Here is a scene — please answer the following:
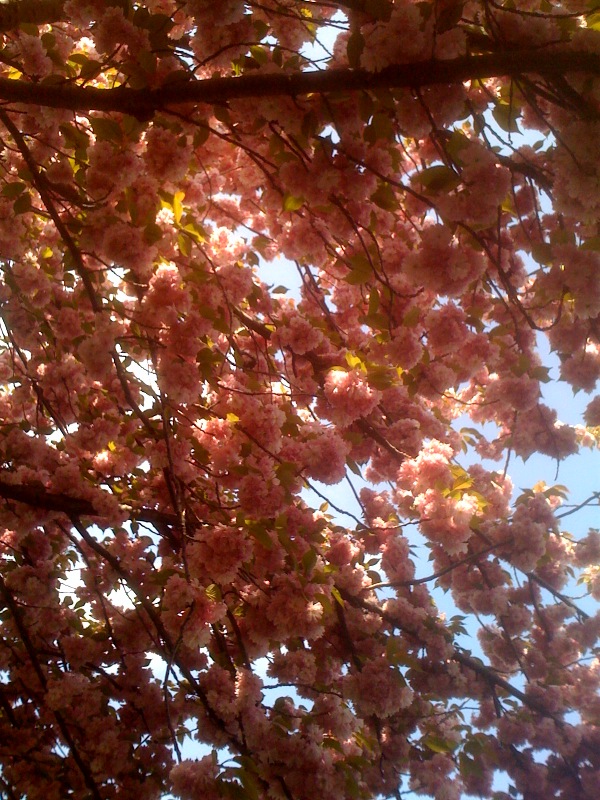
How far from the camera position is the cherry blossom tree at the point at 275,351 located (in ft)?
6.04

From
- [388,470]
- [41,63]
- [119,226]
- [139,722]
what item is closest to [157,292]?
[119,226]

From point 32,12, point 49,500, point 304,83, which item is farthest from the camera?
point 49,500

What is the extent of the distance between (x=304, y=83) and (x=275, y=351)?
1.44 metres

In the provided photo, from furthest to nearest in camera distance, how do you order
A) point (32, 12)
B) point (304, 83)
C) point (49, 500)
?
1. point (49, 500)
2. point (32, 12)
3. point (304, 83)

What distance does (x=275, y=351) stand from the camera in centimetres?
298

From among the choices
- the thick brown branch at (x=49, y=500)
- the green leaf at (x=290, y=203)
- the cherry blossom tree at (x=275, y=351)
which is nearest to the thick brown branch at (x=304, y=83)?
the cherry blossom tree at (x=275, y=351)

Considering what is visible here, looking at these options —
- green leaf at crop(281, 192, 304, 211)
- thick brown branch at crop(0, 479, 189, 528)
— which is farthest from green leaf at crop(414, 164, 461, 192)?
thick brown branch at crop(0, 479, 189, 528)

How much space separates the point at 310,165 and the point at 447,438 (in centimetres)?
212

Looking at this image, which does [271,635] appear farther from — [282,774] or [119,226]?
[119,226]

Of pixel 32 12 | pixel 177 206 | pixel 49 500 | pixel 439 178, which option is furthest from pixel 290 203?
pixel 49 500

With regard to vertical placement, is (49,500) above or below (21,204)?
below

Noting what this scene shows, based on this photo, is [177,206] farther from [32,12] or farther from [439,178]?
[439,178]

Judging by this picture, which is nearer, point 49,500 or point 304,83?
point 304,83

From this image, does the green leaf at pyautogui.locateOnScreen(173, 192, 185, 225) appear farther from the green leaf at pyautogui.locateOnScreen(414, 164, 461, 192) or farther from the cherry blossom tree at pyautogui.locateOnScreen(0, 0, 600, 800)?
the green leaf at pyautogui.locateOnScreen(414, 164, 461, 192)
